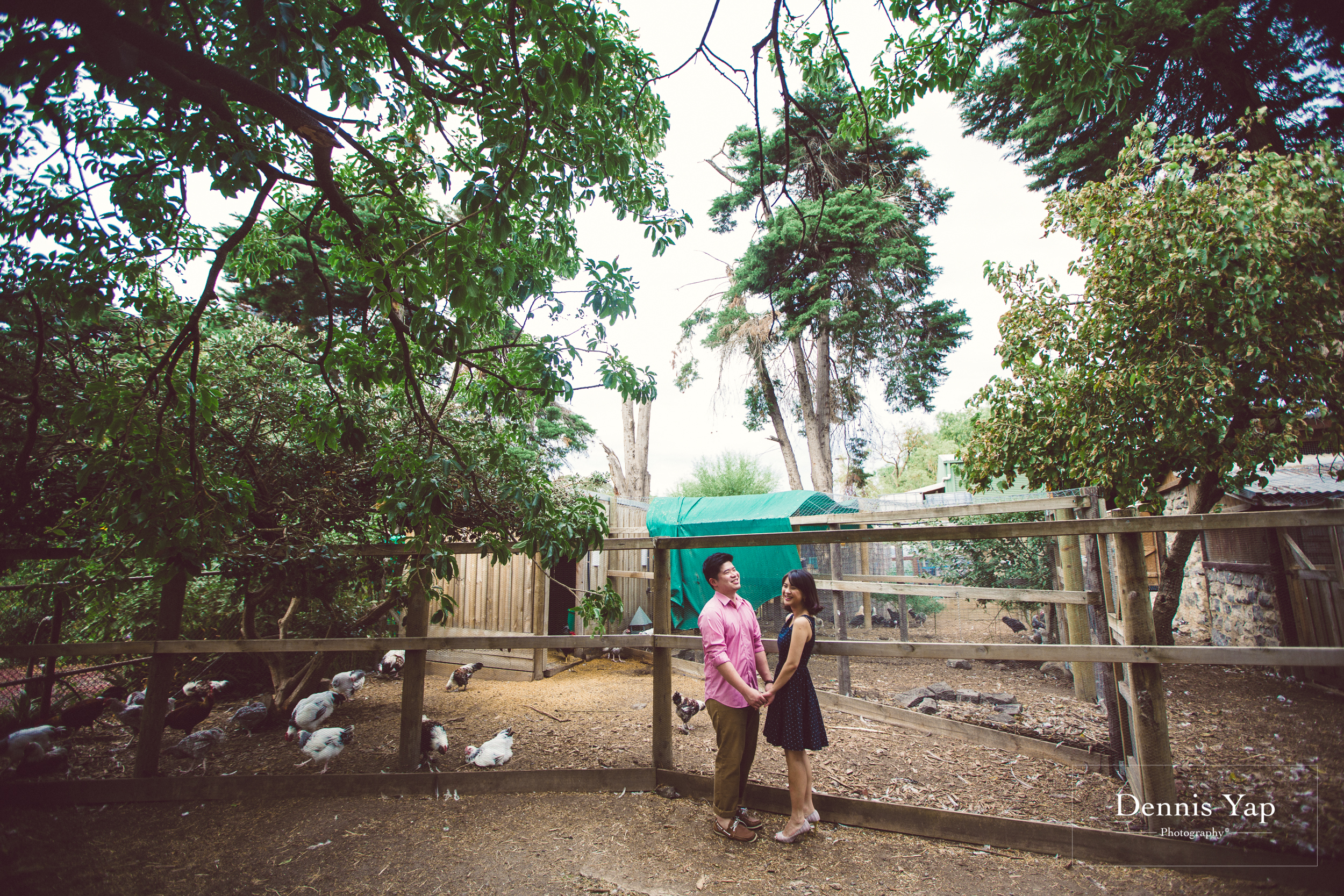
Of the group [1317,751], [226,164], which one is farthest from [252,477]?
[1317,751]

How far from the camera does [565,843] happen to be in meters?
3.16

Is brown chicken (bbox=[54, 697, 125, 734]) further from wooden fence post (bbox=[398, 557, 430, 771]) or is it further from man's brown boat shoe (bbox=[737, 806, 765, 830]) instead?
man's brown boat shoe (bbox=[737, 806, 765, 830])

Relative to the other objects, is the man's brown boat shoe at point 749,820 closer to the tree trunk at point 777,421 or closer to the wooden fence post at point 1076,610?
the wooden fence post at point 1076,610

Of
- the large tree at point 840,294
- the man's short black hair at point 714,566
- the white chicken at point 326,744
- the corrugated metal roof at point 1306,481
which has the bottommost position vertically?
the white chicken at point 326,744

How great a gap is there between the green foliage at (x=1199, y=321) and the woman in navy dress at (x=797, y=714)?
11.3ft

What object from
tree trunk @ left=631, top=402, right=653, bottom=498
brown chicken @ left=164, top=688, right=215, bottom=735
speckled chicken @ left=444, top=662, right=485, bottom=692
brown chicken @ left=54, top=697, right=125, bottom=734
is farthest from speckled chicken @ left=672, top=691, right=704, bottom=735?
tree trunk @ left=631, top=402, right=653, bottom=498

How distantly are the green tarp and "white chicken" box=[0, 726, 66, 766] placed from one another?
577cm

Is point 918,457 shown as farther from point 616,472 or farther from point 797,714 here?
point 797,714

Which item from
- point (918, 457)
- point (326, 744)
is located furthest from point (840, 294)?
point (918, 457)

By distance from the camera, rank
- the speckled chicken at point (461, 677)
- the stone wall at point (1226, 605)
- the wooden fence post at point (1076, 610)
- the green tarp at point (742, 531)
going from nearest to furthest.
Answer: the wooden fence post at point (1076, 610) → the speckled chicken at point (461, 677) → the stone wall at point (1226, 605) → the green tarp at point (742, 531)

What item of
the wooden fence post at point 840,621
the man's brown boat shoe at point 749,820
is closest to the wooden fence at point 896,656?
the man's brown boat shoe at point 749,820

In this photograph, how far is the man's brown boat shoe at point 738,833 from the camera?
3.12 meters

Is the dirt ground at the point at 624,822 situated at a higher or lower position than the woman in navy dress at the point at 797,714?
lower

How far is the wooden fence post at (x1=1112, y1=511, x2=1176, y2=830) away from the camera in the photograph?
2.85m
